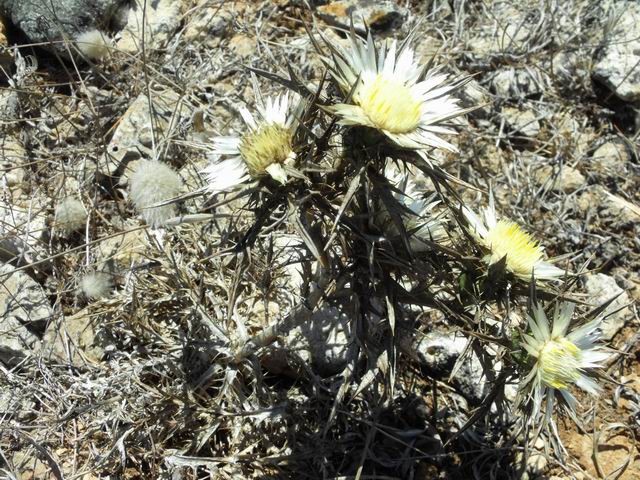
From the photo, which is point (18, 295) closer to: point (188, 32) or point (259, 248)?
point (259, 248)

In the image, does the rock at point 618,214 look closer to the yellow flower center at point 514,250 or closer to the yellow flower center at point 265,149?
the yellow flower center at point 514,250

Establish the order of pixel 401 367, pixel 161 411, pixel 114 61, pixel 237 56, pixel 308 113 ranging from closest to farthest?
pixel 308 113
pixel 161 411
pixel 401 367
pixel 114 61
pixel 237 56

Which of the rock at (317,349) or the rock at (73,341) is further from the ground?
the rock at (73,341)

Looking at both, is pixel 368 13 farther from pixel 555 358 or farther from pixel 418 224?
pixel 555 358

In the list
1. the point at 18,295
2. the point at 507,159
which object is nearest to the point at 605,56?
the point at 507,159

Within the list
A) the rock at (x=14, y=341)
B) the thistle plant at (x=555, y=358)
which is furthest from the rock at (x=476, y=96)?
the rock at (x=14, y=341)

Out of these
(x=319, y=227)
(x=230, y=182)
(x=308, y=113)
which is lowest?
(x=319, y=227)

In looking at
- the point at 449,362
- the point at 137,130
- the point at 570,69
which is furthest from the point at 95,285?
the point at 570,69
